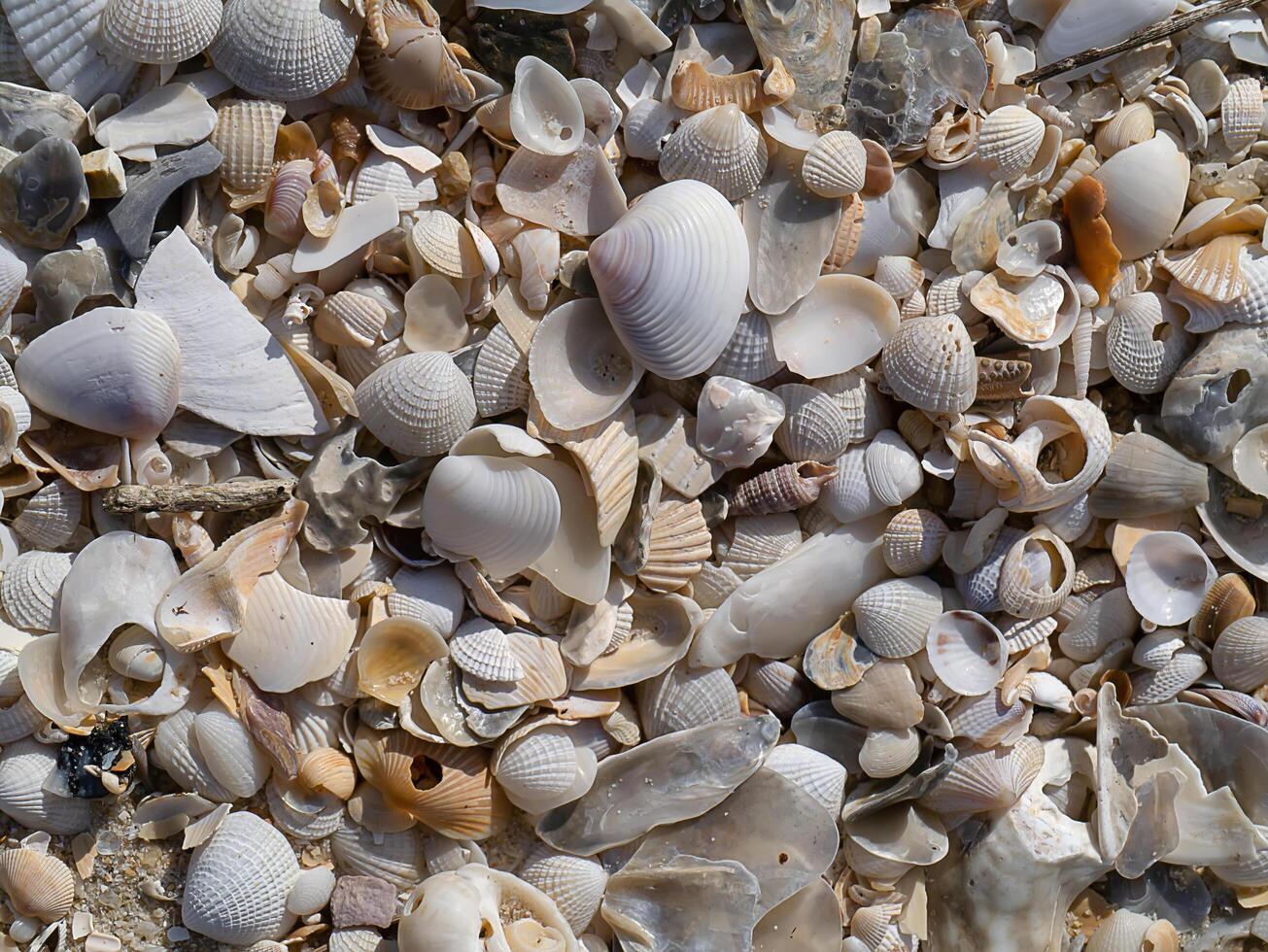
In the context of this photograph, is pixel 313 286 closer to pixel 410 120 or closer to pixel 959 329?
pixel 410 120

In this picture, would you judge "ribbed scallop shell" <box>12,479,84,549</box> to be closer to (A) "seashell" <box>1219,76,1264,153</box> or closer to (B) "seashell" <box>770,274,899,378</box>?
(B) "seashell" <box>770,274,899,378</box>

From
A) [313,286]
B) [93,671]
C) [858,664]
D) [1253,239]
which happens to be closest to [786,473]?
[858,664]

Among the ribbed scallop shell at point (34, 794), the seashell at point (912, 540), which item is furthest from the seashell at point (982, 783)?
the ribbed scallop shell at point (34, 794)

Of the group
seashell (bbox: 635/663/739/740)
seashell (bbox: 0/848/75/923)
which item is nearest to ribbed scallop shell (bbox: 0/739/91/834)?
seashell (bbox: 0/848/75/923)

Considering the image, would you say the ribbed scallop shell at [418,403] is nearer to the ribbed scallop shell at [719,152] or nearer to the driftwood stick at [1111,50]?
the ribbed scallop shell at [719,152]

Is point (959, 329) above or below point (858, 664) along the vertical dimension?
above
